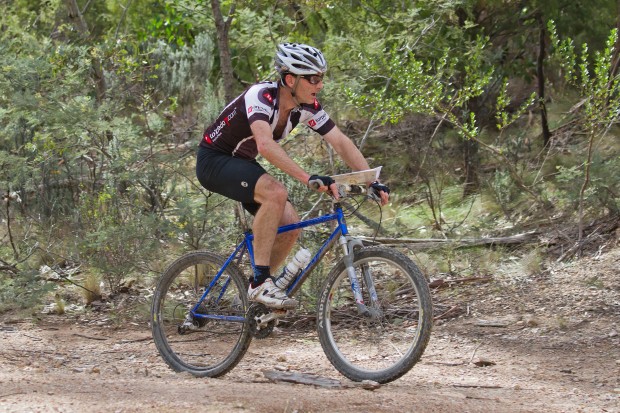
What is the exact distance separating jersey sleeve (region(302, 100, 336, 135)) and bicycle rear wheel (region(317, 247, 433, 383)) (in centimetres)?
79

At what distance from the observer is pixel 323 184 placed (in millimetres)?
4383

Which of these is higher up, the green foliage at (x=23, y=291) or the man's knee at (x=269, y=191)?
the man's knee at (x=269, y=191)

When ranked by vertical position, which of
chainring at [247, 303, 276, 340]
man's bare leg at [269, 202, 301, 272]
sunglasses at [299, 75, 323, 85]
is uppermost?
sunglasses at [299, 75, 323, 85]

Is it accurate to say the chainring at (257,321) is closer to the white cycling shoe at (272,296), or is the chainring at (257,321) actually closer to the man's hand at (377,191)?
the white cycling shoe at (272,296)

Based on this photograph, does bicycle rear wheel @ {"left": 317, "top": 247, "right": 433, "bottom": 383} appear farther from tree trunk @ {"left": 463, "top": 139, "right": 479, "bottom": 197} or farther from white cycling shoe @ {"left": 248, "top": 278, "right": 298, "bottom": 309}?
tree trunk @ {"left": 463, "top": 139, "right": 479, "bottom": 197}

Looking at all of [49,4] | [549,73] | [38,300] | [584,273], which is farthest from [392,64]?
[49,4]

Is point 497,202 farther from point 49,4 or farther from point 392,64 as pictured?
point 49,4

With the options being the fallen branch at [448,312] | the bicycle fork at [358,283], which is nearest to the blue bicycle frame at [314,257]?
the bicycle fork at [358,283]

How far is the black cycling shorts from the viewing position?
4.77 meters

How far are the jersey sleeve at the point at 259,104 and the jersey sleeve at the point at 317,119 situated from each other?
28 cm

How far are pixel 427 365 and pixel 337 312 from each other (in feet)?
2.95

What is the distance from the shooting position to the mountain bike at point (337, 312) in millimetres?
4539

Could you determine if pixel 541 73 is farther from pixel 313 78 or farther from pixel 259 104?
pixel 259 104

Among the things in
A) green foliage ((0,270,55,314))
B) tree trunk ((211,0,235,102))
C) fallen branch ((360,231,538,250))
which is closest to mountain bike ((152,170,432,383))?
green foliage ((0,270,55,314))
